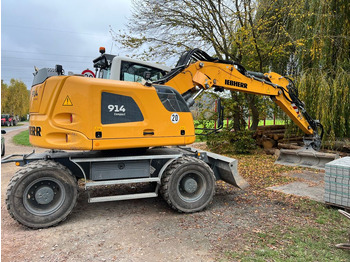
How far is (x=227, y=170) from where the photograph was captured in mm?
5652

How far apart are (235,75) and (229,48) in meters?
5.41

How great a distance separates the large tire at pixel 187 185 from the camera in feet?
16.9

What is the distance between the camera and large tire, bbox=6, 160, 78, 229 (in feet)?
14.5

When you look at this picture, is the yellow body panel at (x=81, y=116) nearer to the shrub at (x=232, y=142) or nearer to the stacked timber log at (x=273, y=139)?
the shrub at (x=232, y=142)

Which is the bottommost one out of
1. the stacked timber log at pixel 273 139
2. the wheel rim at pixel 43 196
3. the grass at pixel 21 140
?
the grass at pixel 21 140

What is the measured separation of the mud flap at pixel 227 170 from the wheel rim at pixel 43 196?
118 inches

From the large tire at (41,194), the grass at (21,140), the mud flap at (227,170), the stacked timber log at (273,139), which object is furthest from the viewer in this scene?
the grass at (21,140)

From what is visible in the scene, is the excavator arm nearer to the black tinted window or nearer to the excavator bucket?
the black tinted window

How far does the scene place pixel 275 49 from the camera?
1073 centimetres

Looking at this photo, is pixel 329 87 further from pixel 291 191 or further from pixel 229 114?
pixel 291 191

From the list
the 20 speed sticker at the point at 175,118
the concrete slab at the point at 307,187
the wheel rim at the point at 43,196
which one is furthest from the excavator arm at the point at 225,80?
the wheel rim at the point at 43,196

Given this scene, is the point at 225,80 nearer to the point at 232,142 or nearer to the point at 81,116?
the point at 81,116

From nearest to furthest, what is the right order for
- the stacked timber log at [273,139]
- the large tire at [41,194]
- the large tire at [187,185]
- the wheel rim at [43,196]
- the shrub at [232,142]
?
the large tire at [41,194]
the wheel rim at [43,196]
the large tire at [187,185]
the shrub at [232,142]
the stacked timber log at [273,139]

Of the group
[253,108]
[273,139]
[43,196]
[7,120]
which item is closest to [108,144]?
[43,196]
